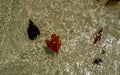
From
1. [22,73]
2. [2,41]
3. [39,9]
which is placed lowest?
[22,73]

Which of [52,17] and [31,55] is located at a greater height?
[52,17]

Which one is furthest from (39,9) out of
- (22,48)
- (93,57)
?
(93,57)

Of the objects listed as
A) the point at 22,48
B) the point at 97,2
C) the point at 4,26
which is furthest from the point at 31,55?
the point at 97,2

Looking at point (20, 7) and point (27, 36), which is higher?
point (20, 7)

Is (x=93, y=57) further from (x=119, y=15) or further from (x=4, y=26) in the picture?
(x=4, y=26)

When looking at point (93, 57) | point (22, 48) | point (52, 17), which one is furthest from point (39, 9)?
point (93, 57)

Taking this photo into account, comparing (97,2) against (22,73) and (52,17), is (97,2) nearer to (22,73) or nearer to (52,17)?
(52,17)
